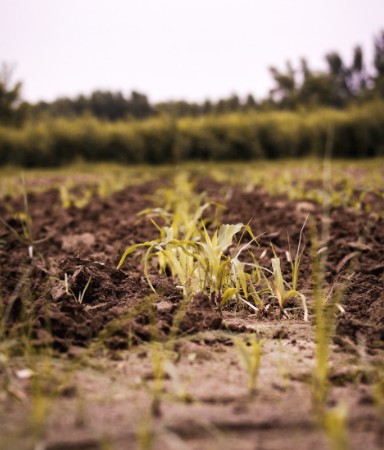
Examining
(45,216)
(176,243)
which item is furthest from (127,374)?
(45,216)

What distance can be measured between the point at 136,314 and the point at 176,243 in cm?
31

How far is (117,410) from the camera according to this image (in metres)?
0.83

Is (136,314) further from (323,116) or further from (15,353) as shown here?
(323,116)

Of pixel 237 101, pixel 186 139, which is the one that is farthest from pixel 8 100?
pixel 237 101

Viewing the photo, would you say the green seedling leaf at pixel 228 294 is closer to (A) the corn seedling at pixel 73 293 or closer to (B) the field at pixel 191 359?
(B) the field at pixel 191 359

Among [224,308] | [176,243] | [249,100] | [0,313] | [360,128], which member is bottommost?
[224,308]

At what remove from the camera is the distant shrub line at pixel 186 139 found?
15398 mm

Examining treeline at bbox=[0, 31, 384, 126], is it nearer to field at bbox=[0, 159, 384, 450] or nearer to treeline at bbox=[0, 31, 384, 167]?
treeline at bbox=[0, 31, 384, 167]

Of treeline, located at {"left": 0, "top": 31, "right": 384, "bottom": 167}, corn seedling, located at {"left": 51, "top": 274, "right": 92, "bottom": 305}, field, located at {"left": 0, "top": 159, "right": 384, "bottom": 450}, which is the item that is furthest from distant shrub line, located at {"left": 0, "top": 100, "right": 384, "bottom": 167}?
corn seedling, located at {"left": 51, "top": 274, "right": 92, "bottom": 305}

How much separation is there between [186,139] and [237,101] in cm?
3035

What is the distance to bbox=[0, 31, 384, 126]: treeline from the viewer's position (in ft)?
70.9

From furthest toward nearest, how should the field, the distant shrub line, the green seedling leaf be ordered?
1. the distant shrub line
2. the green seedling leaf
3. the field

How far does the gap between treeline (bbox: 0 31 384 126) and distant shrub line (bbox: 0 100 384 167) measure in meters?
1.08

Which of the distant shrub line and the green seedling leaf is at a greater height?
the distant shrub line
